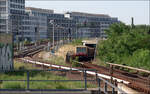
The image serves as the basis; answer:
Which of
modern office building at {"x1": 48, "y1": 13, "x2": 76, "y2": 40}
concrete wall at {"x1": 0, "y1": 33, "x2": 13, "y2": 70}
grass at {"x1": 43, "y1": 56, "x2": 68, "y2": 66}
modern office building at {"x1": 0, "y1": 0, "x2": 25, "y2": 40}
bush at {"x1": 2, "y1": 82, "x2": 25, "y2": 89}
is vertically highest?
modern office building at {"x1": 0, "y1": 0, "x2": 25, "y2": 40}

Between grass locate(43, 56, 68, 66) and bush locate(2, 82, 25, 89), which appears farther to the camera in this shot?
grass locate(43, 56, 68, 66)

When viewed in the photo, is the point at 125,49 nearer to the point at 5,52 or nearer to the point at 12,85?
the point at 5,52

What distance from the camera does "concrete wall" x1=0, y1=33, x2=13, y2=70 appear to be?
2206cm

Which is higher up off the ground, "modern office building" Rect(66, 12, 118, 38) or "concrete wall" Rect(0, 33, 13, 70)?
"modern office building" Rect(66, 12, 118, 38)

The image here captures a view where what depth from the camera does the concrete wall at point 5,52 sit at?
22062 mm

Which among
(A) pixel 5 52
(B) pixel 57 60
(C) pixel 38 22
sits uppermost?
(C) pixel 38 22

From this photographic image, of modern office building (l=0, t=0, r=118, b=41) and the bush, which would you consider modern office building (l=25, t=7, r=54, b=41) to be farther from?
the bush

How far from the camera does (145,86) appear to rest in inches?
599

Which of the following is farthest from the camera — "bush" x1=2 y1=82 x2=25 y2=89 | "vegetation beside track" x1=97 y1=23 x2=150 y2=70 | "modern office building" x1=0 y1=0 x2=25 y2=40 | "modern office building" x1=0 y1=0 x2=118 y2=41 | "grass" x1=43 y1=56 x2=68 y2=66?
"modern office building" x1=0 y1=0 x2=25 y2=40

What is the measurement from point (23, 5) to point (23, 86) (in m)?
103

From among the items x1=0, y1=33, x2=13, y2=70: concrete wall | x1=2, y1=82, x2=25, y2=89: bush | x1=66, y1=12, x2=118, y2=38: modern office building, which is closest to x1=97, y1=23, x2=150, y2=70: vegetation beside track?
x1=0, y1=33, x2=13, y2=70: concrete wall

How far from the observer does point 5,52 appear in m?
22.4

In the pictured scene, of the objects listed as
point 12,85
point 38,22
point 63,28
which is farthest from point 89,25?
point 12,85

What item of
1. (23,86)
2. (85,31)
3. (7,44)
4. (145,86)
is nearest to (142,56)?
(7,44)
